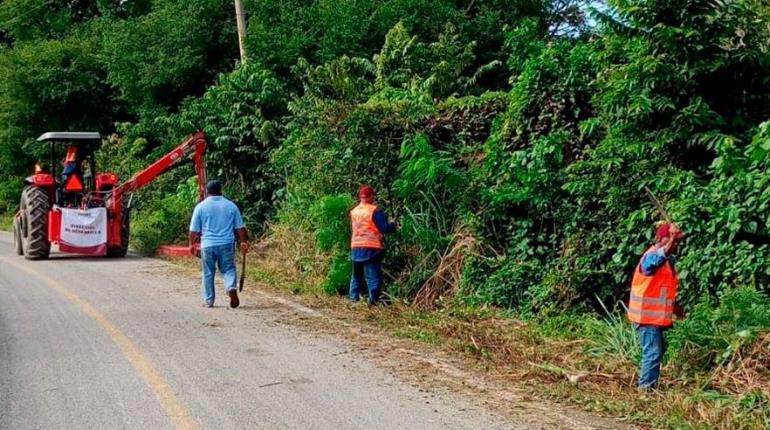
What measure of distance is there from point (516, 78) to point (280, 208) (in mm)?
6829

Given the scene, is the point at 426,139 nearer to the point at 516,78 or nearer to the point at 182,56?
the point at 516,78

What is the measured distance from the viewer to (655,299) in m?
6.84

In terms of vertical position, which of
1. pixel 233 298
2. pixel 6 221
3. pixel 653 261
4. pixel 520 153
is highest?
pixel 520 153

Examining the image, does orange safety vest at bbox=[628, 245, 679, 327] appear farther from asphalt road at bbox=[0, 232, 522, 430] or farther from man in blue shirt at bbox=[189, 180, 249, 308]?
man in blue shirt at bbox=[189, 180, 249, 308]

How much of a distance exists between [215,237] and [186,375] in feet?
13.0

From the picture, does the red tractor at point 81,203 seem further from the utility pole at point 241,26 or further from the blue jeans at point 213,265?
the blue jeans at point 213,265

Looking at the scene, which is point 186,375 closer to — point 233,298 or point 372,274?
point 233,298

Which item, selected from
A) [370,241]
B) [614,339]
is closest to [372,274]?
[370,241]

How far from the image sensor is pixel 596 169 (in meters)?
9.53

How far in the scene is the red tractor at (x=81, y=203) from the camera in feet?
56.1

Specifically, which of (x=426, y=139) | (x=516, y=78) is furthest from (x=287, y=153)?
(x=516, y=78)

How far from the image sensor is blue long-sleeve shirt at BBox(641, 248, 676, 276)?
6.78 meters

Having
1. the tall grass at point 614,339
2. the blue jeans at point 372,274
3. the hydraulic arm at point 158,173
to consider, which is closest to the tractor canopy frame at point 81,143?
the hydraulic arm at point 158,173

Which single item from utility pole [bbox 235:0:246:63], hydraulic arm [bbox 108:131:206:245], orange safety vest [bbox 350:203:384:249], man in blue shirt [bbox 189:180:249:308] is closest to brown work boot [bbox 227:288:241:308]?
man in blue shirt [bbox 189:180:249:308]
